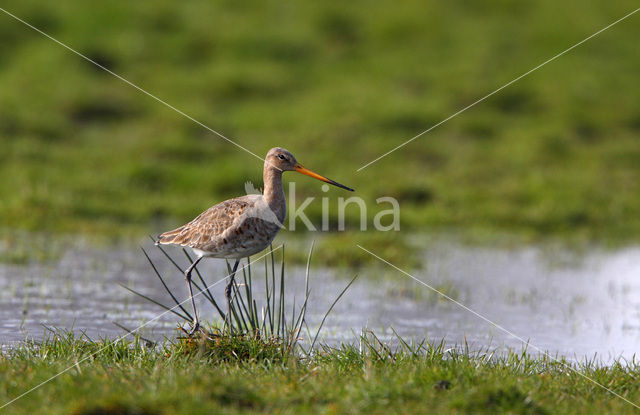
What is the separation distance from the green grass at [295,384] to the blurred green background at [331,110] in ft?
21.3

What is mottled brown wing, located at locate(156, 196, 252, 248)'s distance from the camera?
7.21m

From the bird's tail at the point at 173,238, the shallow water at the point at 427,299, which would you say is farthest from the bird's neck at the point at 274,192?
the shallow water at the point at 427,299

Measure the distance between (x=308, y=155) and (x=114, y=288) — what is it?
27.1ft

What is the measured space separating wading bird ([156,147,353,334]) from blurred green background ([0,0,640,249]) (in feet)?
19.6

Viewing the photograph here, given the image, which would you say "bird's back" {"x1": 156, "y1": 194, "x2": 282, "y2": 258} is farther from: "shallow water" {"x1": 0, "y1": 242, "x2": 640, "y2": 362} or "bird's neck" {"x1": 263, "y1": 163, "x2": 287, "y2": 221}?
"shallow water" {"x1": 0, "y1": 242, "x2": 640, "y2": 362}

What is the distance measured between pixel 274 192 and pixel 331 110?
43.7 feet

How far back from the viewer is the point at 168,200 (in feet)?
→ 51.8

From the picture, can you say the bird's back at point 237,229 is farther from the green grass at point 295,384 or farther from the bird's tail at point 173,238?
the green grass at point 295,384

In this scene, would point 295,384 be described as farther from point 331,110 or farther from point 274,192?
point 331,110

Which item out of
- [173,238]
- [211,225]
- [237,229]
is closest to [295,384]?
[237,229]

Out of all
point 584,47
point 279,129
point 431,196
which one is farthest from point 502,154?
point 584,47

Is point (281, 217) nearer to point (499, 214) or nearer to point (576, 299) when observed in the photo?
point (576, 299)

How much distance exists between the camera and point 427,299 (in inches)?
417

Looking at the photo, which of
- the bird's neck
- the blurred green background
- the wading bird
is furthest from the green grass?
the blurred green background
